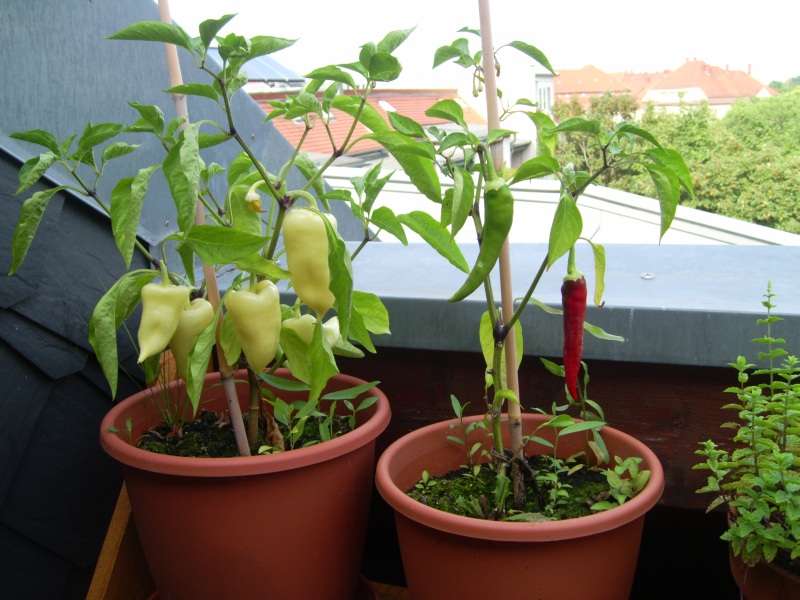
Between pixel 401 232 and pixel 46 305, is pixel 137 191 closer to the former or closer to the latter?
pixel 401 232

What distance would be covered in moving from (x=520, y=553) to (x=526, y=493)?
6.3 inches

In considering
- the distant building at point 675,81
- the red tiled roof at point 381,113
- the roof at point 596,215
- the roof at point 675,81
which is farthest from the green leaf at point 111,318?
the roof at point 675,81

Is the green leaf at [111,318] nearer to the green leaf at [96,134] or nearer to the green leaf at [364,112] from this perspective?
the green leaf at [96,134]

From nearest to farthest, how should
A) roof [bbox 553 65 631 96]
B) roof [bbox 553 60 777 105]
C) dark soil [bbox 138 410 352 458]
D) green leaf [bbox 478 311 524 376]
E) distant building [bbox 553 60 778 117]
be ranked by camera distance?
1. green leaf [bbox 478 311 524 376]
2. dark soil [bbox 138 410 352 458]
3. distant building [bbox 553 60 778 117]
4. roof [bbox 553 60 777 105]
5. roof [bbox 553 65 631 96]

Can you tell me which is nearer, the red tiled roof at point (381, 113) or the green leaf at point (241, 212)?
the green leaf at point (241, 212)

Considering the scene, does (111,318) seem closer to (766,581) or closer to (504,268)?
(504,268)

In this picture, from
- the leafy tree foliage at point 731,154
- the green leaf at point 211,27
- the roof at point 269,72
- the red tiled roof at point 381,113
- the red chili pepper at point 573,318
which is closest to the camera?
the green leaf at point 211,27

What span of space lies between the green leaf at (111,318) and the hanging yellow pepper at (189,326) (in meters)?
0.06

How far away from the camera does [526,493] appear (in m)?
0.82

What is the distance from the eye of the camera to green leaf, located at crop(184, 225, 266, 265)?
67 cm

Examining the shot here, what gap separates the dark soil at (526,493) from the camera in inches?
30.0

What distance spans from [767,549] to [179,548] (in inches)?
24.0

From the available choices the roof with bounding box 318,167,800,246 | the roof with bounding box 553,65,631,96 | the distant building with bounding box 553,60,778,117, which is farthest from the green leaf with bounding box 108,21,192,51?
the roof with bounding box 553,65,631,96

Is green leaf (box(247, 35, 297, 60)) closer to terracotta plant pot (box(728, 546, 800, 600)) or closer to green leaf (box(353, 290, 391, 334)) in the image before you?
green leaf (box(353, 290, 391, 334))
